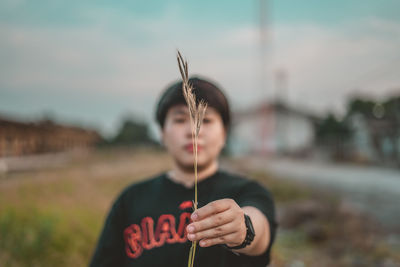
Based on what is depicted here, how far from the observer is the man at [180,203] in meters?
1.38

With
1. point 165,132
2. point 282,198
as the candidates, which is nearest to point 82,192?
point 282,198

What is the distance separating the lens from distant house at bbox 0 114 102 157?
8.08 m

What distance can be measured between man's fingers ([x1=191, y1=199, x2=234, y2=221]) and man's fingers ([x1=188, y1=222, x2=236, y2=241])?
0.12 ft

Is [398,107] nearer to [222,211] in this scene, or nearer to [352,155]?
[352,155]

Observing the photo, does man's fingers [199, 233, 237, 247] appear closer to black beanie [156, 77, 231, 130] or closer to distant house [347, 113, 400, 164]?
black beanie [156, 77, 231, 130]

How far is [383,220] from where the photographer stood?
17.5 ft

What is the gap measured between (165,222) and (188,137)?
430mm

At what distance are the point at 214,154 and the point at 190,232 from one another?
0.91m

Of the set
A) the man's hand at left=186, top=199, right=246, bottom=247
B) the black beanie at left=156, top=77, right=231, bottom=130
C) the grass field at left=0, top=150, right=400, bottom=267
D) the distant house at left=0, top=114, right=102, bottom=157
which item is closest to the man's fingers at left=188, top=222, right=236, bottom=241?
the man's hand at left=186, top=199, right=246, bottom=247

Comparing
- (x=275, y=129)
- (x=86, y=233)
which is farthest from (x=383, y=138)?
(x=86, y=233)

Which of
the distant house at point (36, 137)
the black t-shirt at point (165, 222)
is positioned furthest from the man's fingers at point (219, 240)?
the distant house at point (36, 137)

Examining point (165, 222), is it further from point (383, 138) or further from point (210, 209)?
point (383, 138)

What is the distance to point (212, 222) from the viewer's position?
74cm

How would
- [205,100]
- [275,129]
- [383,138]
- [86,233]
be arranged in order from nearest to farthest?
1. [205,100]
2. [86,233]
3. [383,138]
4. [275,129]
